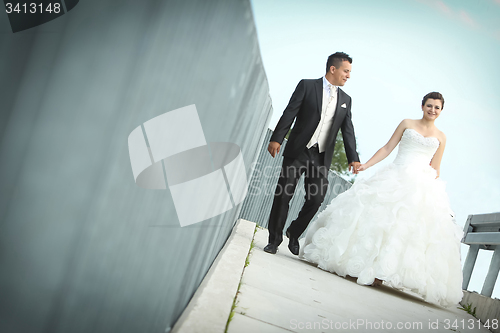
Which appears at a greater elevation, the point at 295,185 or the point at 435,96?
the point at 435,96

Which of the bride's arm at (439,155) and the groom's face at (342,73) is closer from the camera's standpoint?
the groom's face at (342,73)

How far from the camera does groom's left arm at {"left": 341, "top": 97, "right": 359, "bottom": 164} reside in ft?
16.1

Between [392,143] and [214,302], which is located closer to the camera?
[214,302]

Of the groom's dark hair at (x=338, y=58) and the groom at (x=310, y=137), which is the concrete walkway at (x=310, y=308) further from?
the groom's dark hair at (x=338, y=58)

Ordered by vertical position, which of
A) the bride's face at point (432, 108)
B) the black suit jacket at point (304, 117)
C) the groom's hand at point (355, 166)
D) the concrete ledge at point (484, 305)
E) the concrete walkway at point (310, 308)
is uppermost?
the bride's face at point (432, 108)

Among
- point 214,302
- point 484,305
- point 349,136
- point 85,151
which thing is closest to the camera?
point 85,151

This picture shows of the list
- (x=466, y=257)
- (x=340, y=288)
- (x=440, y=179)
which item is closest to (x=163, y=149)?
(x=340, y=288)

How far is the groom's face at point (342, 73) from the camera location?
4801 mm

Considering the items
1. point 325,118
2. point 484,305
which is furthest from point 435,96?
point 484,305

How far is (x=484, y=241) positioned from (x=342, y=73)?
8.08ft

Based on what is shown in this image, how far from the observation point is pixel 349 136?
16.4ft

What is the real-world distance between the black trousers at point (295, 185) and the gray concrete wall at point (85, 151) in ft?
11.5

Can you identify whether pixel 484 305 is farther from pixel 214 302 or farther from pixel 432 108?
pixel 214 302

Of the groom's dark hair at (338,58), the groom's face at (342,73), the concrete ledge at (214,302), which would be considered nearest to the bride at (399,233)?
the groom's face at (342,73)
